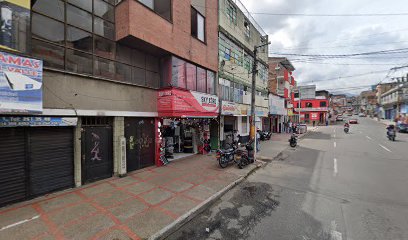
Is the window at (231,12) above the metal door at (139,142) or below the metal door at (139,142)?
above

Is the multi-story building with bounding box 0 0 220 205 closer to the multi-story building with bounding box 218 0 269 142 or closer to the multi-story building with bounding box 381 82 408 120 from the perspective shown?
the multi-story building with bounding box 218 0 269 142

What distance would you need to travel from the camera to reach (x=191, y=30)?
1229 centimetres

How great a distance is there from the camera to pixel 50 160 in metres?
6.48

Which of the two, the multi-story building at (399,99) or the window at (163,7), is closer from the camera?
the window at (163,7)

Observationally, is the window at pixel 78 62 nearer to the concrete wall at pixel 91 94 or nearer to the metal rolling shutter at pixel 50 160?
the concrete wall at pixel 91 94

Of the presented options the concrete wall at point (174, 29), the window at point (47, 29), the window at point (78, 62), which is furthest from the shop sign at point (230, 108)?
the window at point (47, 29)

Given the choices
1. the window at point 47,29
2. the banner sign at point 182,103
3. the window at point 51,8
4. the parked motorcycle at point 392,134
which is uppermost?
the window at point 51,8

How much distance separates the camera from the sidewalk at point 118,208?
14.3ft

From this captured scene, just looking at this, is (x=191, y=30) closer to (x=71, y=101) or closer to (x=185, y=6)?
(x=185, y=6)

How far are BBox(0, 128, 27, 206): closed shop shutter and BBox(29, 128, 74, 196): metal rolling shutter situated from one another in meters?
0.21

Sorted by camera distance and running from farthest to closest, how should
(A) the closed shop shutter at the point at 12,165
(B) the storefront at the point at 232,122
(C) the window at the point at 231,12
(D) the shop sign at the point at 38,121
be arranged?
(C) the window at the point at 231,12, (B) the storefront at the point at 232,122, (A) the closed shop shutter at the point at 12,165, (D) the shop sign at the point at 38,121

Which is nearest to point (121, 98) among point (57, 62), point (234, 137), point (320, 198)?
point (57, 62)

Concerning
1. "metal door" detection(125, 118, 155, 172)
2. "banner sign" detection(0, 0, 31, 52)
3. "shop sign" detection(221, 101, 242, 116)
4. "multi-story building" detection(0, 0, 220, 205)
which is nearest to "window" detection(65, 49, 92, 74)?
"multi-story building" detection(0, 0, 220, 205)

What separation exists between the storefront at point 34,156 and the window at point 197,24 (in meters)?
9.31
